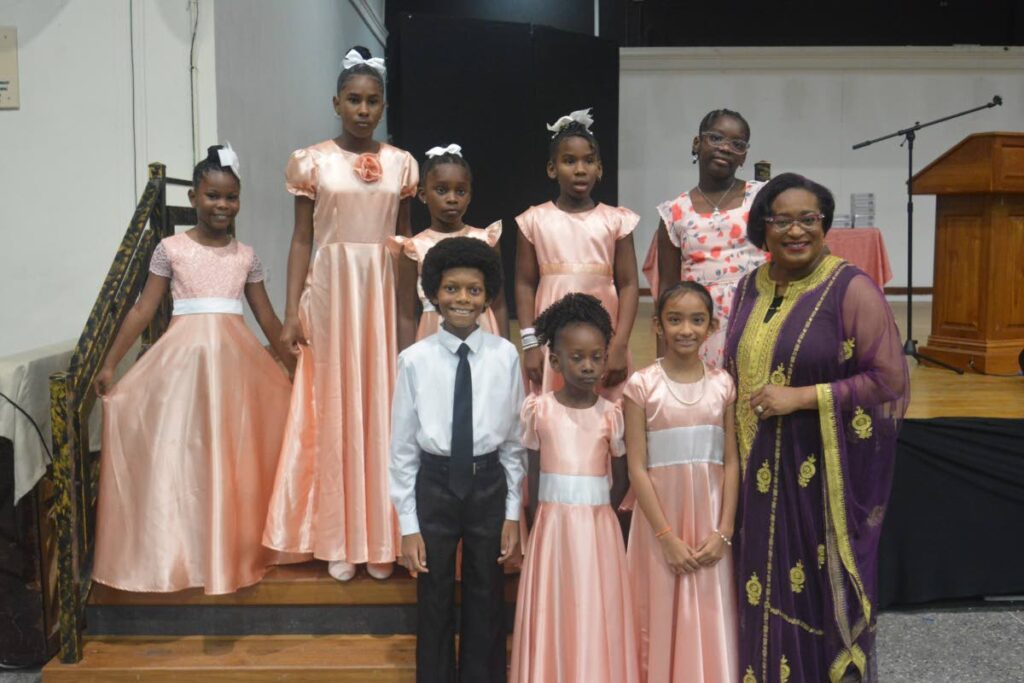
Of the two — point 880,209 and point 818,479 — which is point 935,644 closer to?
point 818,479

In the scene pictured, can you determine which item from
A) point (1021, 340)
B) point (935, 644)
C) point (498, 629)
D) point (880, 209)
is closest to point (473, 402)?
point (498, 629)

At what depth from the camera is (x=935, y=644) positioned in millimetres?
3375

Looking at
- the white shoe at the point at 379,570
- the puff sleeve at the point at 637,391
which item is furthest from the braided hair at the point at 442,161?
the white shoe at the point at 379,570

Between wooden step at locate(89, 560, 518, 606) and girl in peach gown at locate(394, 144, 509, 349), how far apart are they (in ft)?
2.64

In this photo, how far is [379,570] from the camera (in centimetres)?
303

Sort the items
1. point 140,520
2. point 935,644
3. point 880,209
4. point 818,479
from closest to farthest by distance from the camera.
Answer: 1. point 818,479
2. point 140,520
3. point 935,644
4. point 880,209

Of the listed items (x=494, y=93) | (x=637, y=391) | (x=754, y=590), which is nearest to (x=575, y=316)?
(x=637, y=391)

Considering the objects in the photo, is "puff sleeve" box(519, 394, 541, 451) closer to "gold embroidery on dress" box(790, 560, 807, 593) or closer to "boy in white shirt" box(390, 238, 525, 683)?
"boy in white shirt" box(390, 238, 525, 683)

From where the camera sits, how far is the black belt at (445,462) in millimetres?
2447

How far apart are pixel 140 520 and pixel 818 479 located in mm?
2080

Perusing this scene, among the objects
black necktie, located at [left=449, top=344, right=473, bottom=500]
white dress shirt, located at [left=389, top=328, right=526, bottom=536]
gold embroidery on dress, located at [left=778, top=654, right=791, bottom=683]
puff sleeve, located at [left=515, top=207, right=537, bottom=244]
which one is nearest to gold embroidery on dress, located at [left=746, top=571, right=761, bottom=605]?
gold embroidery on dress, located at [left=778, top=654, right=791, bottom=683]

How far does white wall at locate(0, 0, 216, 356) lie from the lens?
424 centimetres

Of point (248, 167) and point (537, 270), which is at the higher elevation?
point (248, 167)

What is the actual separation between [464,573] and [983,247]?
4.17 metres
